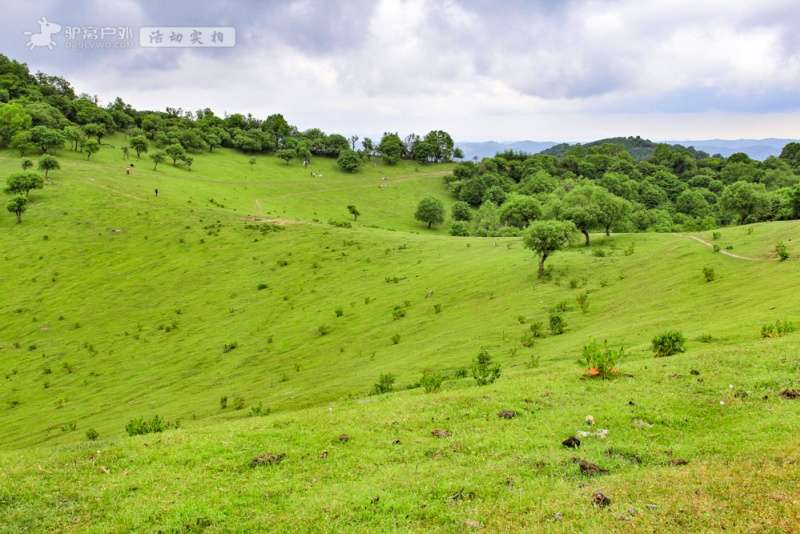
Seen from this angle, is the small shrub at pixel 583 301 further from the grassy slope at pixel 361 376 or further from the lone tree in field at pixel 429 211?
the lone tree in field at pixel 429 211

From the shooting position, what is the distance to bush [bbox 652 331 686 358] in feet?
54.9

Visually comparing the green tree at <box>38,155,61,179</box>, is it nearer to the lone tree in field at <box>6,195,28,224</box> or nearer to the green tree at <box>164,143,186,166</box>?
the lone tree in field at <box>6,195,28,224</box>

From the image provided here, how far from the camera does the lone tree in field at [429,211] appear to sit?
116 meters

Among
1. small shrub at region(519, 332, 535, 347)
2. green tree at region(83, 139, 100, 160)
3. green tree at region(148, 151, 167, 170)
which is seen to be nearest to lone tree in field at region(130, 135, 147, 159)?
green tree at region(148, 151, 167, 170)

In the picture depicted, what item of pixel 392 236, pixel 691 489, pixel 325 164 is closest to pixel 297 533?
pixel 691 489

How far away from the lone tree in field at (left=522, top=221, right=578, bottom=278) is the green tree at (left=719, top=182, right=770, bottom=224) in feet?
127

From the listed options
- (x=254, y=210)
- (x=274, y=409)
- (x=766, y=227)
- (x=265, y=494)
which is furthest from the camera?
(x=254, y=210)

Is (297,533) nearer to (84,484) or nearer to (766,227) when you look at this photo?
(84,484)

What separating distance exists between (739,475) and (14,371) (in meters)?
49.0

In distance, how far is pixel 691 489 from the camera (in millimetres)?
7656

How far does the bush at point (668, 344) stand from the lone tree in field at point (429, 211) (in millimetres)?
100311

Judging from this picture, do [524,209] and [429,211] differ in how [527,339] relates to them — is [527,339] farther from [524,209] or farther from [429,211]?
[429,211]

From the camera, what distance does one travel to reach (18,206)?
7025cm

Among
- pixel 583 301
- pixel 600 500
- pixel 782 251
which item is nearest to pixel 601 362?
pixel 600 500
